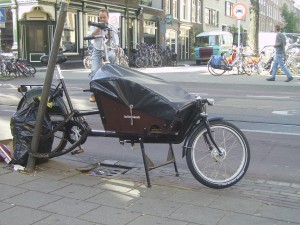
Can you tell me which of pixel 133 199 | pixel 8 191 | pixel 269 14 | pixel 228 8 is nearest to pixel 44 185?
pixel 8 191

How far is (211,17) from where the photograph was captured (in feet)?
170

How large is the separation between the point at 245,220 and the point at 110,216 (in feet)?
3.60

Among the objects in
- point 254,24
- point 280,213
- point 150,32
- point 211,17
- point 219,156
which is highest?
point 211,17

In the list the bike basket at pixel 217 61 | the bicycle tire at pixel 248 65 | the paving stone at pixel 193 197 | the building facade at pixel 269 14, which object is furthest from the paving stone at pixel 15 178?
the building facade at pixel 269 14

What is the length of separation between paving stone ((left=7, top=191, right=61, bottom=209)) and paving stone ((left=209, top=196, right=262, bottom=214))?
147 centimetres

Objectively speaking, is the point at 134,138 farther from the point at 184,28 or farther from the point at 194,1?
the point at 194,1

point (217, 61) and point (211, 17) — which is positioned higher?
point (211, 17)

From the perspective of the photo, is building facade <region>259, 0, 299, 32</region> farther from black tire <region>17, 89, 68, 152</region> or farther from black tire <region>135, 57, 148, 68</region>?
black tire <region>17, 89, 68, 152</region>

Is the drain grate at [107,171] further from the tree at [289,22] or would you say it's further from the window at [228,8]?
the tree at [289,22]

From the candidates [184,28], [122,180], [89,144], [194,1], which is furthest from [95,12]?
[122,180]

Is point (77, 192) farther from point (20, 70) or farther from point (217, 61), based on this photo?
point (20, 70)

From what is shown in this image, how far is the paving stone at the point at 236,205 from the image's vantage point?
3957 millimetres

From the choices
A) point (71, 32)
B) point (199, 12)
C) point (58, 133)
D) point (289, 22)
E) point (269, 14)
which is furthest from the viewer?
point (269, 14)

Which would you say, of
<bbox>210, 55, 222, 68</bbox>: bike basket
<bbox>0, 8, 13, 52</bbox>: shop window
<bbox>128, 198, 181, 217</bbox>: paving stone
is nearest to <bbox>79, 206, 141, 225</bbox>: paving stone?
<bbox>128, 198, 181, 217</bbox>: paving stone
